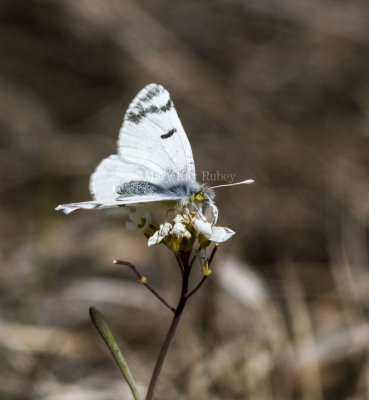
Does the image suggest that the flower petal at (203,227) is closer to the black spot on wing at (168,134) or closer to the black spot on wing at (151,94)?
the black spot on wing at (168,134)

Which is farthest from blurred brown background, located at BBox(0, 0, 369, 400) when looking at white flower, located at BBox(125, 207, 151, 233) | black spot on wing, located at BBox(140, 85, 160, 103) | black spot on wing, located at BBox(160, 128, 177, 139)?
black spot on wing, located at BBox(140, 85, 160, 103)

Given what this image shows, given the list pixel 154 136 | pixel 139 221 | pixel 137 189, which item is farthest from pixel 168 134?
pixel 139 221

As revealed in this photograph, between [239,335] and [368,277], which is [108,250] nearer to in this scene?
[239,335]

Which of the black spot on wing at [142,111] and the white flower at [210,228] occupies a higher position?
the black spot on wing at [142,111]

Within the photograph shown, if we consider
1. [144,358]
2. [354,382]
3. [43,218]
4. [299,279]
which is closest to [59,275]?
[43,218]

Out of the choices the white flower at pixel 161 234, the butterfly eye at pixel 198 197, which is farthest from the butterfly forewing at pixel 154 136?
the white flower at pixel 161 234

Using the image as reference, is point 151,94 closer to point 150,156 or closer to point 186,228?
point 150,156

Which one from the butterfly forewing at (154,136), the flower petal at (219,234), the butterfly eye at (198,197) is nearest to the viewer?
the flower petal at (219,234)

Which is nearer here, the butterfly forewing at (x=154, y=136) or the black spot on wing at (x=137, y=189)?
the black spot on wing at (x=137, y=189)
